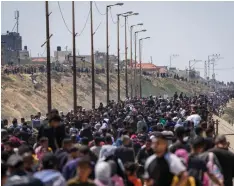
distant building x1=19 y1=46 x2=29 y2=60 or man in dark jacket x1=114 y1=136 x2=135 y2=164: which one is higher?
distant building x1=19 y1=46 x2=29 y2=60

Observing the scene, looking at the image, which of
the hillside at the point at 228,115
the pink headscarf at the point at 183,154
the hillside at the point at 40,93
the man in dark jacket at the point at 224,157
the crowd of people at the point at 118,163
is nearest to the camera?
the crowd of people at the point at 118,163

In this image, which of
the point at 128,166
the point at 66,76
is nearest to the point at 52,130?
the point at 128,166

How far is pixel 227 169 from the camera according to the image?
1070 cm

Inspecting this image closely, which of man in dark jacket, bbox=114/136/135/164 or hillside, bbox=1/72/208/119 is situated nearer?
man in dark jacket, bbox=114/136/135/164

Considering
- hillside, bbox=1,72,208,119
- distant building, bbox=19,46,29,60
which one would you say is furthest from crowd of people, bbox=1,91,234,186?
distant building, bbox=19,46,29,60

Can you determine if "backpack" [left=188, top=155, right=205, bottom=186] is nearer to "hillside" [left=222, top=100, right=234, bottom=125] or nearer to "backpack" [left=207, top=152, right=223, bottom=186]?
"backpack" [left=207, top=152, right=223, bottom=186]

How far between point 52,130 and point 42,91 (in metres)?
61.4

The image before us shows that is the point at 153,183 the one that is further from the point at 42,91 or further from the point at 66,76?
the point at 66,76

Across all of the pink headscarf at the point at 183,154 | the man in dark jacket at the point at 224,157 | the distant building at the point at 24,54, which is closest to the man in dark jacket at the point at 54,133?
the pink headscarf at the point at 183,154

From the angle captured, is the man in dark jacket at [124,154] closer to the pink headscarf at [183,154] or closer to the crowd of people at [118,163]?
the crowd of people at [118,163]

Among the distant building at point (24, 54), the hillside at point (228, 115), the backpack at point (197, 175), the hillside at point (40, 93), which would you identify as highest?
the distant building at point (24, 54)

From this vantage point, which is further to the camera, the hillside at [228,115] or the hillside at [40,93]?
the hillside at [228,115]

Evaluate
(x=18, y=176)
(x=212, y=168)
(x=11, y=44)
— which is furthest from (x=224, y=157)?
(x=11, y=44)

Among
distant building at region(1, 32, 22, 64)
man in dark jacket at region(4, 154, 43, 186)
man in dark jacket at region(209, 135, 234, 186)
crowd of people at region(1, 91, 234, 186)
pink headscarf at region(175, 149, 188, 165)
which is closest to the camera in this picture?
man in dark jacket at region(4, 154, 43, 186)
